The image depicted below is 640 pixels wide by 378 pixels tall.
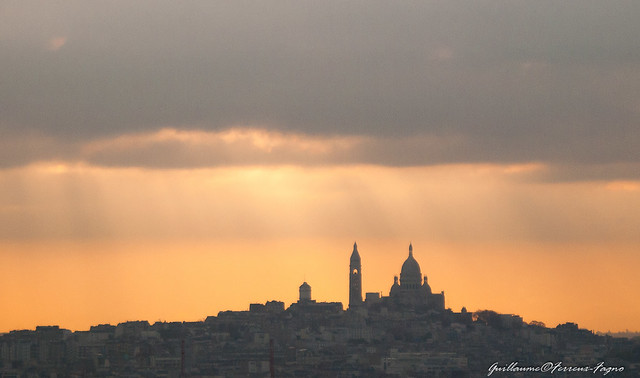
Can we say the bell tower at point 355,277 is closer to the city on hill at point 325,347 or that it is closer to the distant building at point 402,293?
the distant building at point 402,293

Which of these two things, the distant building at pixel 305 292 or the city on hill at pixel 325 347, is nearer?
the city on hill at pixel 325 347

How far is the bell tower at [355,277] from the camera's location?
19462 cm

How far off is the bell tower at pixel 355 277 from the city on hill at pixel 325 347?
8.14 metres

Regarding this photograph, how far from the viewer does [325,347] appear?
152875 mm

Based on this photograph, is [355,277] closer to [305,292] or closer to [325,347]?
[305,292]

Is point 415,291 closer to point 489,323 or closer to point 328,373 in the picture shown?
point 489,323

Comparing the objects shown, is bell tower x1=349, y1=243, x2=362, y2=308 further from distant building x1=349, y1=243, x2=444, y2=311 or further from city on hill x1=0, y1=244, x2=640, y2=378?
city on hill x1=0, y1=244, x2=640, y2=378

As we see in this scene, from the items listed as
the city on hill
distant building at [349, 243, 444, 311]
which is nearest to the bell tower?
distant building at [349, 243, 444, 311]

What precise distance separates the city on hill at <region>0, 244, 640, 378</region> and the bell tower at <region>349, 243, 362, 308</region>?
8.14 m

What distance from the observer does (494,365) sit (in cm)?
13712

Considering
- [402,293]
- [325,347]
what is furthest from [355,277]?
[325,347]

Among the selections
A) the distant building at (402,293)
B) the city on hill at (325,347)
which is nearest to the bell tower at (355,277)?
the distant building at (402,293)

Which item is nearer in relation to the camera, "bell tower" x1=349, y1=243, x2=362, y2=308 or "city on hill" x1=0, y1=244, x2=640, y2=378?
"city on hill" x1=0, y1=244, x2=640, y2=378

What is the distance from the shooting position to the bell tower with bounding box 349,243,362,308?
195m
